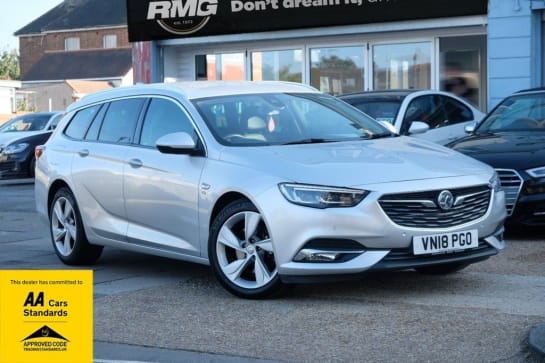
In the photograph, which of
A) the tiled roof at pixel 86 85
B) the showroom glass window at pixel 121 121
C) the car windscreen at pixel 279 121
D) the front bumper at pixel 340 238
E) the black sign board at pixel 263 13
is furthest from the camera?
the tiled roof at pixel 86 85

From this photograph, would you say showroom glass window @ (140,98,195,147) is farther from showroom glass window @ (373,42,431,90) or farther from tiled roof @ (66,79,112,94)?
tiled roof @ (66,79,112,94)

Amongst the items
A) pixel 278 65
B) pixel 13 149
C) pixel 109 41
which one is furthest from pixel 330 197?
pixel 109 41

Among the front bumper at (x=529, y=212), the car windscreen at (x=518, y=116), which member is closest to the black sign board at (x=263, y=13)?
the car windscreen at (x=518, y=116)

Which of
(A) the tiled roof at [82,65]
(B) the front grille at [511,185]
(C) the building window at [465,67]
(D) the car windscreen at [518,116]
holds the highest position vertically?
(A) the tiled roof at [82,65]

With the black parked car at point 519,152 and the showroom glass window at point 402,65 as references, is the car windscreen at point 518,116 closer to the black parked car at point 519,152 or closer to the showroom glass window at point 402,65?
the black parked car at point 519,152

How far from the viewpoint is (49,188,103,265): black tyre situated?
870cm

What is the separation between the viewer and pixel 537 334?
214 inches

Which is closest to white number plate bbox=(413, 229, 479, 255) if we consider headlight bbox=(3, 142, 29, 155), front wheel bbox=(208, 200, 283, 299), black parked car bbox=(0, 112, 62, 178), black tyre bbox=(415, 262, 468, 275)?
black tyre bbox=(415, 262, 468, 275)

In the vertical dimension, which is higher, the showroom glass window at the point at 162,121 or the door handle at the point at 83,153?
the showroom glass window at the point at 162,121

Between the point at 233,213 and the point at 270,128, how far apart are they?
0.95 m

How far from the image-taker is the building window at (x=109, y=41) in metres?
73.5

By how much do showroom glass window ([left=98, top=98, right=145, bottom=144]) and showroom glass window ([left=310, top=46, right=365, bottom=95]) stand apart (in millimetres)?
11368

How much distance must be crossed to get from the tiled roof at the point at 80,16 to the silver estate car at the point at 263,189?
2589 inches

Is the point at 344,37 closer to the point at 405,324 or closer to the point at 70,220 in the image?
the point at 70,220
